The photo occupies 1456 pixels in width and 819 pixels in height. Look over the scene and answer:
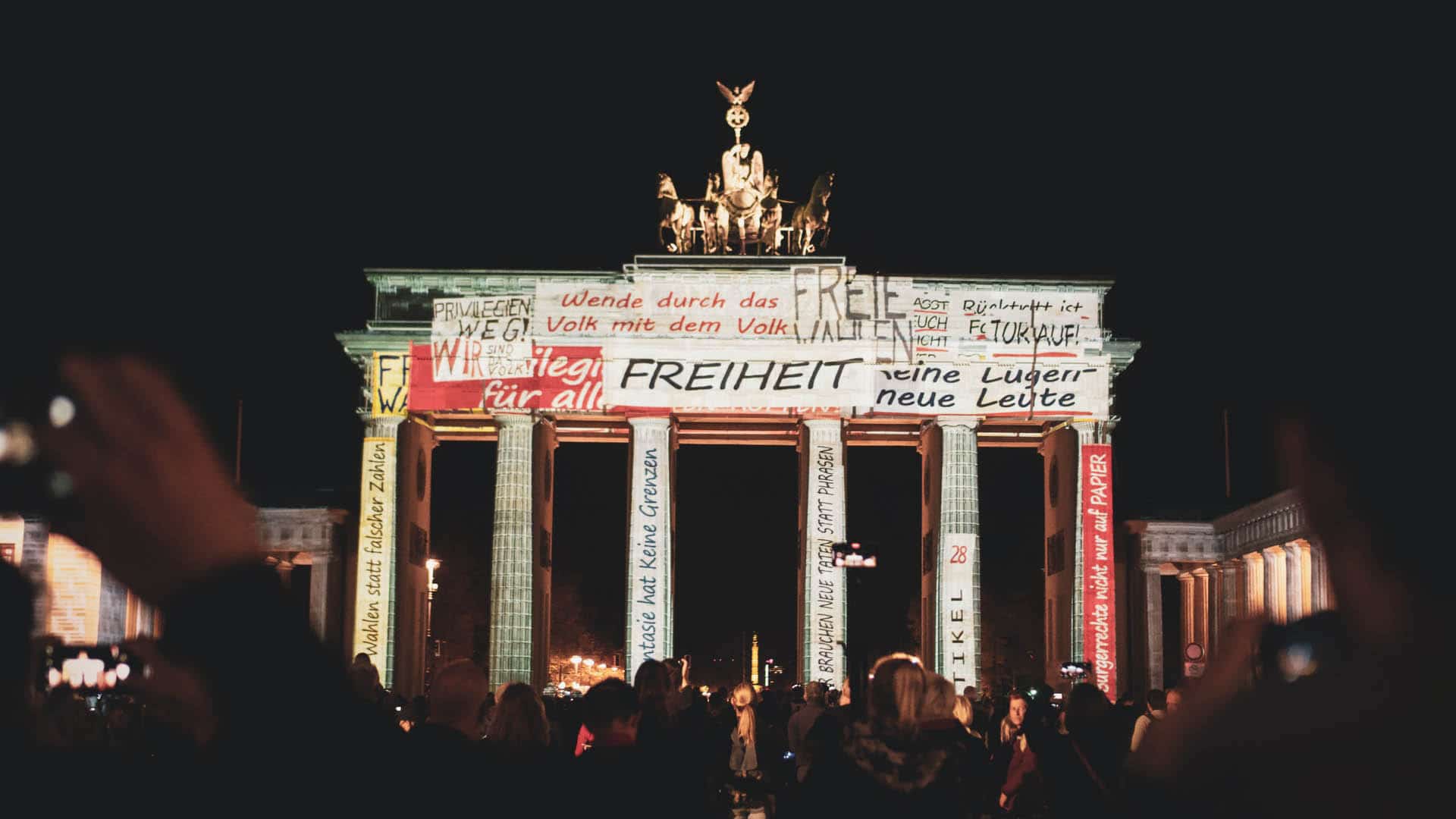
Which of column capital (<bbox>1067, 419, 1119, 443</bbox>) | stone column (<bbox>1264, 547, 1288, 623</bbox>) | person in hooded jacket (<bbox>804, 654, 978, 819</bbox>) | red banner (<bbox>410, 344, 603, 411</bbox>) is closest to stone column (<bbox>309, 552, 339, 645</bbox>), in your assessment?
red banner (<bbox>410, 344, 603, 411</bbox>)

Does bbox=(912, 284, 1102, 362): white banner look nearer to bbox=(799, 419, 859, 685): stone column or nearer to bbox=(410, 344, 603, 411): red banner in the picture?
bbox=(799, 419, 859, 685): stone column

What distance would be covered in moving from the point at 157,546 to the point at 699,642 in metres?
77.3

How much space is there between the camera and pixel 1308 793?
2.41 meters

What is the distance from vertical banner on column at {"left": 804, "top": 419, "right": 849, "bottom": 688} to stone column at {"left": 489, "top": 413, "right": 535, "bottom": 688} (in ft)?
29.4

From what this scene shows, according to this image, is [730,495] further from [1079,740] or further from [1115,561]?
[1079,740]

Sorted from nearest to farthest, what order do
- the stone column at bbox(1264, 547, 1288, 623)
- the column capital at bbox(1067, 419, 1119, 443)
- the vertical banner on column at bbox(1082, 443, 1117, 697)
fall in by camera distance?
the vertical banner on column at bbox(1082, 443, 1117, 697), the column capital at bbox(1067, 419, 1119, 443), the stone column at bbox(1264, 547, 1288, 623)

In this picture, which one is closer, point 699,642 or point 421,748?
point 421,748

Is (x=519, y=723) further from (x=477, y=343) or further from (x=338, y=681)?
(x=477, y=343)

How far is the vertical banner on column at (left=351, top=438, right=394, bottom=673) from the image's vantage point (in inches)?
1961

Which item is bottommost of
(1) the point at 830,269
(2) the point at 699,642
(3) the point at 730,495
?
(2) the point at 699,642

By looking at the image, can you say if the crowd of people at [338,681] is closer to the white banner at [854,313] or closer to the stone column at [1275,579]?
the white banner at [854,313]

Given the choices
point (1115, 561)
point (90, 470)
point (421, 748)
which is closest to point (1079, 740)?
point (421, 748)

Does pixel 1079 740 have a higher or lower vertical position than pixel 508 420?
lower

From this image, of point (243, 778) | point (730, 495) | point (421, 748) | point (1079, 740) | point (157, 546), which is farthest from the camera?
point (730, 495)
